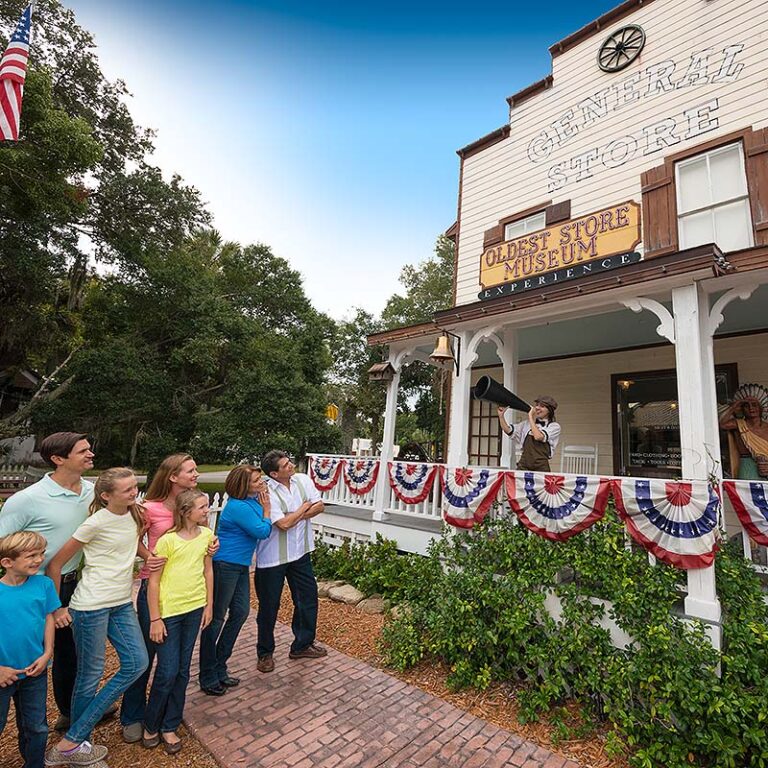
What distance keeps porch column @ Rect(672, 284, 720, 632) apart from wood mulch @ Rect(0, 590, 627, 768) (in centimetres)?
130

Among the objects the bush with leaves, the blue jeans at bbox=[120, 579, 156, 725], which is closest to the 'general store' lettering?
the bush with leaves

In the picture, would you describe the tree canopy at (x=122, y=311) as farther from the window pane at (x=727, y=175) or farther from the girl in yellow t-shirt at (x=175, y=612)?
the window pane at (x=727, y=175)

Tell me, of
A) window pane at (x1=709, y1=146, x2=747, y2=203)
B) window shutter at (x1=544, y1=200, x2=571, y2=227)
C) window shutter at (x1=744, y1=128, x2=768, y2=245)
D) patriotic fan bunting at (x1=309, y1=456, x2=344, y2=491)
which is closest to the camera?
window shutter at (x1=744, y1=128, x2=768, y2=245)

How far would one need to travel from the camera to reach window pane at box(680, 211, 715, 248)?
5336mm

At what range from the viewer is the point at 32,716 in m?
1.98

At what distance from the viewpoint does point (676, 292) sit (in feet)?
12.3

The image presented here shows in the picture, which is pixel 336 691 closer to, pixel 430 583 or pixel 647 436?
pixel 430 583

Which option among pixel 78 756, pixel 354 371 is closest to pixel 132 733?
pixel 78 756

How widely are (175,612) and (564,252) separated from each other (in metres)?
6.82

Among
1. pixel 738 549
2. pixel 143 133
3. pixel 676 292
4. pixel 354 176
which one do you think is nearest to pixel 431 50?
pixel 354 176

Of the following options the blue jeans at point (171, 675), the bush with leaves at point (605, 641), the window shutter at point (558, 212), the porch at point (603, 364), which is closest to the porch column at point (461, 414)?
the porch at point (603, 364)

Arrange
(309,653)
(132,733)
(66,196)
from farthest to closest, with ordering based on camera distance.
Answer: (66,196) < (309,653) < (132,733)

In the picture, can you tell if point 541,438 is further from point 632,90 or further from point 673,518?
point 632,90

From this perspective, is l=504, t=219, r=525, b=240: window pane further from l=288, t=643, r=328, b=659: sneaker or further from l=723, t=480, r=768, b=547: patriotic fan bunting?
l=288, t=643, r=328, b=659: sneaker
